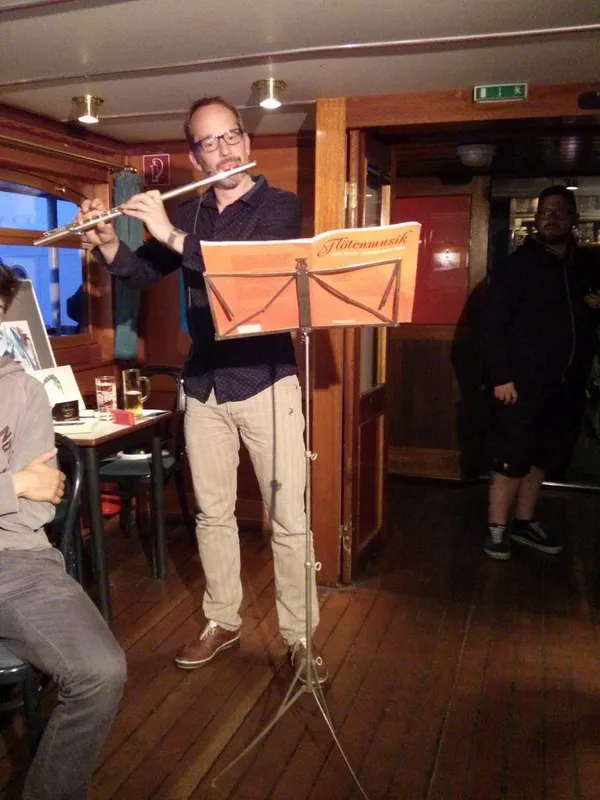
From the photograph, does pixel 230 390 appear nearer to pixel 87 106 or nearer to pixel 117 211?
pixel 117 211

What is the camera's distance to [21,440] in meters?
1.71

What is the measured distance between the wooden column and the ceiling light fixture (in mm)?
1113

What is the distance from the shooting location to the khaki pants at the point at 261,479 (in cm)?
220

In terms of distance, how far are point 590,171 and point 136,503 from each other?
3.66m

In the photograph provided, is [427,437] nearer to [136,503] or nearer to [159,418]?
[136,503]

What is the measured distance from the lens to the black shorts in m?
3.27

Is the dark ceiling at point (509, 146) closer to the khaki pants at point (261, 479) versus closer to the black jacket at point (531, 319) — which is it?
the black jacket at point (531, 319)

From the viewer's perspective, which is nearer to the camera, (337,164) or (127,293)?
(337,164)

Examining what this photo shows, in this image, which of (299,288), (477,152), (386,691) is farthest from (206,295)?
(477,152)

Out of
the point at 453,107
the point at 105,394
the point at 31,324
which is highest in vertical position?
the point at 453,107

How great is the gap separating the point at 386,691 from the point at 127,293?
2.24m

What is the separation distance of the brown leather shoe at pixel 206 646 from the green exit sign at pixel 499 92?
211 cm

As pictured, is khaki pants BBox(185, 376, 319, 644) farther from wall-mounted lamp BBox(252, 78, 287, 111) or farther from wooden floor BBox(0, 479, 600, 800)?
wall-mounted lamp BBox(252, 78, 287, 111)

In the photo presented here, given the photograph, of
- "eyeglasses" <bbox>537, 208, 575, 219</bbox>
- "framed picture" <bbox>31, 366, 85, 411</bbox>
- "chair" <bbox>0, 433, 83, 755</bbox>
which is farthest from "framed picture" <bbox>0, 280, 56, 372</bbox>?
"eyeglasses" <bbox>537, 208, 575, 219</bbox>
